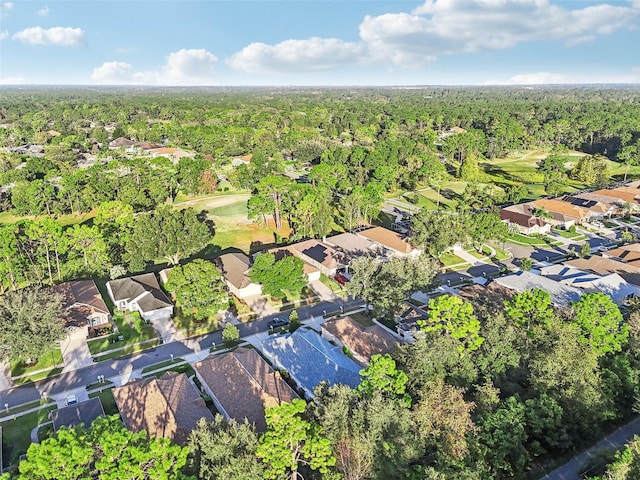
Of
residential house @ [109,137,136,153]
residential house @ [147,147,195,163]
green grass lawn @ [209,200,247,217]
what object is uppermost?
residential house @ [109,137,136,153]

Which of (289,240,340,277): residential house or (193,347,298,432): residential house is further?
(289,240,340,277): residential house

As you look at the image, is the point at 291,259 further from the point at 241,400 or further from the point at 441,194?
the point at 441,194

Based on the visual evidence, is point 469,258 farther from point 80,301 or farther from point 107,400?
point 80,301

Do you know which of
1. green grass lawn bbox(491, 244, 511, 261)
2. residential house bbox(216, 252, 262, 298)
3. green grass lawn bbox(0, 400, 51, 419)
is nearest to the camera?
green grass lawn bbox(0, 400, 51, 419)

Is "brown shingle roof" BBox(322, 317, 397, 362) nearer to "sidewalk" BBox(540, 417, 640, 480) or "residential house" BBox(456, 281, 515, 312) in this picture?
"residential house" BBox(456, 281, 515, 312)

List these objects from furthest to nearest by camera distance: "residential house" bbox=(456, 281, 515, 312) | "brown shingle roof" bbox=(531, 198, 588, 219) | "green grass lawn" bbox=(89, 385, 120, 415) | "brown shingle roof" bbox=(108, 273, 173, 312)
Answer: "brown shingle roof" bbox=(531, 198, 588, 219)
"brown shingle roof" bbox=(108, 273, 173, 312)
"residential house" bbox=(456, 281, 515, 312)
"green grass lawn" bbox=(89, 385, 120, 415)

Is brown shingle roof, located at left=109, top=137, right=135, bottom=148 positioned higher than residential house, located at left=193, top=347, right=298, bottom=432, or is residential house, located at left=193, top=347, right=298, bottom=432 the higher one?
brown shingle roof, located at left=109, top=137, right=135, bottom=148

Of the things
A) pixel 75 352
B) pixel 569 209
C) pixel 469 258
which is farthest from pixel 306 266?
pixel 569 209

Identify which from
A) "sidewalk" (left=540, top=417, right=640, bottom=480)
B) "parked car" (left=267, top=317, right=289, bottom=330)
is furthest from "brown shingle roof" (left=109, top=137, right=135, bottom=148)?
"sidewalk" (left=540, top=417, right=640, bottom=480)

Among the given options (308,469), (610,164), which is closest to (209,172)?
(308,469)
